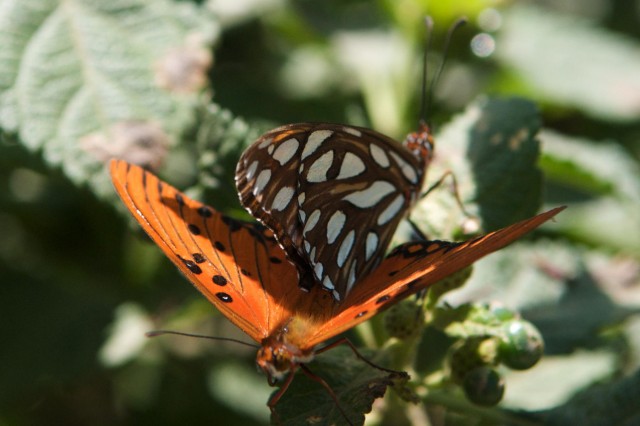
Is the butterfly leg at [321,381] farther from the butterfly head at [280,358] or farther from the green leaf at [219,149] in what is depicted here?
the green leaf at [219,149]

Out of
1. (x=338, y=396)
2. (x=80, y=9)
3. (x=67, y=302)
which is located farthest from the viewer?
(x=67, y=302)

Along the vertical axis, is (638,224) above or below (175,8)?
below

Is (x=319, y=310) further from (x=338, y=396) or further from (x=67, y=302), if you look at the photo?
(x=67, y=302)

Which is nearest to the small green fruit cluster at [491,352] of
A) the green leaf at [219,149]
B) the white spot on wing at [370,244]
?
the white spot on wing at [370,244]

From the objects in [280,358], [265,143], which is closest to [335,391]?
[280,358]

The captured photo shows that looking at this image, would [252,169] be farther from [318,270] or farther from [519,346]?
[519,346]

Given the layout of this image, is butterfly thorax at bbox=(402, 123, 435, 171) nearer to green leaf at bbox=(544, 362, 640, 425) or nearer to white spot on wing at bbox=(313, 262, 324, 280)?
white spot on wing at bbox=(313, 262, 324, 280)

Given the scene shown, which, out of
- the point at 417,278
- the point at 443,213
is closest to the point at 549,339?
the point at 443,213
